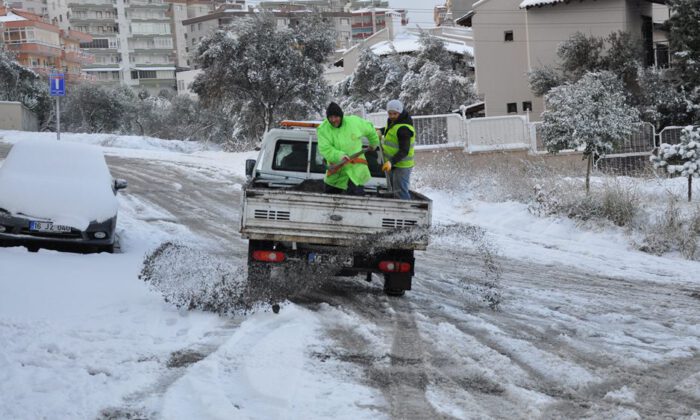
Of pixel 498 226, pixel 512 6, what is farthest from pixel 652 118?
pixel 498 226

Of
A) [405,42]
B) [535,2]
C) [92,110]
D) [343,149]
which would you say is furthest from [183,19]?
[343,149]

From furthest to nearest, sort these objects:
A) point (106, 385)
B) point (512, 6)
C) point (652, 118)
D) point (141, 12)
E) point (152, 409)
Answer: point (141, 12), point (512, 6), point (652, 118), point (106, 385), point (152, 409)

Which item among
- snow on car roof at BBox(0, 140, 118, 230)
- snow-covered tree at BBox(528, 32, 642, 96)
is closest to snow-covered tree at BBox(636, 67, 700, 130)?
snow-covered tree at BBox(528, 32, 642, 96)

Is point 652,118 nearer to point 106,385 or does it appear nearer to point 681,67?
point 681,67

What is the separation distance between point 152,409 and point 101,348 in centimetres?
156

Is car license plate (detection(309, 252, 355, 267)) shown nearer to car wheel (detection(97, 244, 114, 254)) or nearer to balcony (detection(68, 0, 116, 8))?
car wheel (detection(97, 244, 114, 254))

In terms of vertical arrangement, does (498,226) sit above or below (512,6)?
below

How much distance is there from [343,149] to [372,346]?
10.7 feet

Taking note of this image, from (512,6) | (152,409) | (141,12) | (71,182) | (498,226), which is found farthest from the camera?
(141,12)

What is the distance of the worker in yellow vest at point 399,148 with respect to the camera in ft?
32.6

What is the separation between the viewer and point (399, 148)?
10.0 metres

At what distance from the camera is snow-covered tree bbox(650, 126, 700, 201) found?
14641 millimetres

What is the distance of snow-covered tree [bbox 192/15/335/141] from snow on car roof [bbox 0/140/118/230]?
22.8m

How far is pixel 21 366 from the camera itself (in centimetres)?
563
